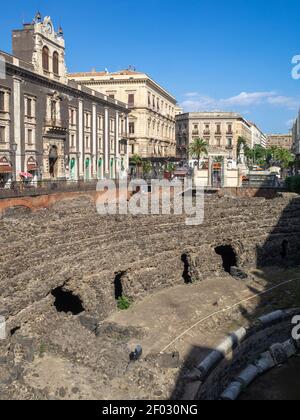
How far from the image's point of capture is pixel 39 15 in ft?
149

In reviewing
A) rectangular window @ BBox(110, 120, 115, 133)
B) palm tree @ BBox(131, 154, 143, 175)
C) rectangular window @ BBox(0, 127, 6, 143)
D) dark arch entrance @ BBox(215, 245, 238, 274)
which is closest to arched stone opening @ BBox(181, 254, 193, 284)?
dark arch entrance @ BBox(215, 245, 238, 274)

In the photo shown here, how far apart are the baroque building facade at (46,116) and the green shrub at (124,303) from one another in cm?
2050

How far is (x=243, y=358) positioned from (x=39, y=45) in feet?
125

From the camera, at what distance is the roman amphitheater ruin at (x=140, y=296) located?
13398 millimetres

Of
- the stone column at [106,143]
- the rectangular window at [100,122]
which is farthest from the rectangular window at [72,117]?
the stone column at [106,143]

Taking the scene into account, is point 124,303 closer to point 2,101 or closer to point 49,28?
point 2,101

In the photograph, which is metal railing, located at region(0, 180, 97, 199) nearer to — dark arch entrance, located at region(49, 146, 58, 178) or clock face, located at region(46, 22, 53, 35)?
dark arch entrance, located at region(49, 146, 58, 178)

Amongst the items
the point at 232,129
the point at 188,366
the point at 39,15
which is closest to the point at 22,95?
the point at 39,15

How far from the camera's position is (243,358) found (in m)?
16.8

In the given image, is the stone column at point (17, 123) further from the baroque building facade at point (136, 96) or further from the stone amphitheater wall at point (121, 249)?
the baroque building facade at point (136, 96)

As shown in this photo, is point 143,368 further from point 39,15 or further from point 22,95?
point 39,15

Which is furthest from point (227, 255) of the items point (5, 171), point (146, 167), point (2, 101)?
point (146, 167)

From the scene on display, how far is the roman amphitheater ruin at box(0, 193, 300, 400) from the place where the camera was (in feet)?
44.0
